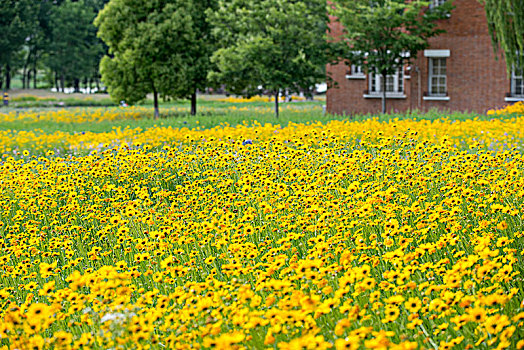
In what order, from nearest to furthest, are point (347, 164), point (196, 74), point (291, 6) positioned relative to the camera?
1. point (347, 164)
2. point (291, 6)
3. point (196, 74)

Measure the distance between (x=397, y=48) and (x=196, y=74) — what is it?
348 inches

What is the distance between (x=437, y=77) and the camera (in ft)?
84.0

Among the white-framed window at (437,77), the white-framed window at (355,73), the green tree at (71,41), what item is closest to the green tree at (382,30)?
the white-framed window at (437,77)

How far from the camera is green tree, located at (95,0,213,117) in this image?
26.0 m

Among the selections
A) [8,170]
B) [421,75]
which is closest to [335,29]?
[421,75]

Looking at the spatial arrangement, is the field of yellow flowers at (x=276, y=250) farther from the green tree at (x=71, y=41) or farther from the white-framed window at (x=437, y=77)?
the green tree at (x=71, y=41)

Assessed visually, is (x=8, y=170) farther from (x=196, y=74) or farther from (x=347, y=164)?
(x=196, y=74)

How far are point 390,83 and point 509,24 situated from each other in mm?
10157

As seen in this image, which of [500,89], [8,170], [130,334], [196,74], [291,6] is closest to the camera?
[130,334]

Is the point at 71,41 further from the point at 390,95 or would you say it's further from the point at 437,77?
the point at 437,77

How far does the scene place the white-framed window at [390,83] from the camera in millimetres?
26438

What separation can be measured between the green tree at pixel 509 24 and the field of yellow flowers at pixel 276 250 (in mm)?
5500

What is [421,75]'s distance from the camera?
25516 mm

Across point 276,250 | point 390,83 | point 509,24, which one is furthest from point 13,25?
point 276,250
